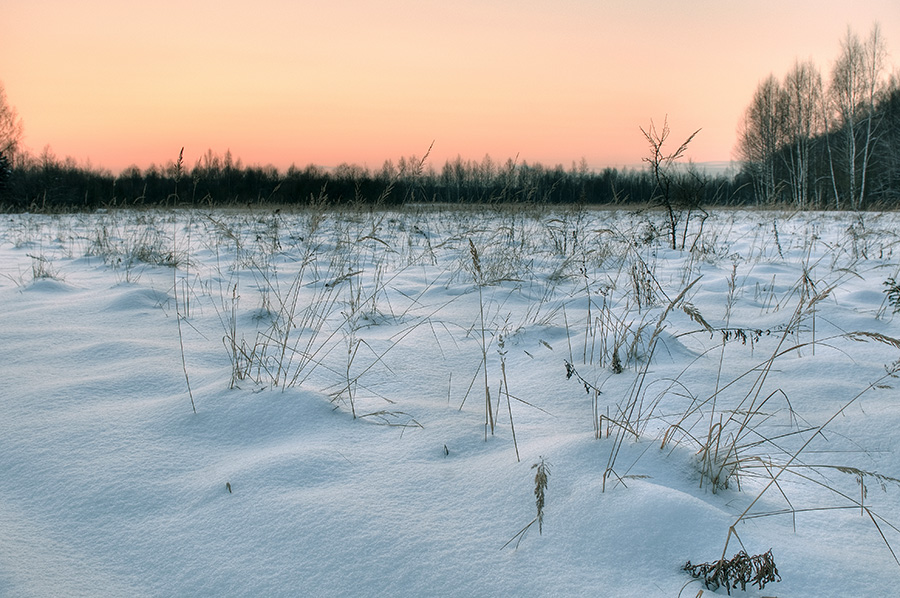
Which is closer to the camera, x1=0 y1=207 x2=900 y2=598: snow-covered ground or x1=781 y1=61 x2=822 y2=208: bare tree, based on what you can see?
x1=0 y1=207 x2=900 y2=598: snow-covered ground

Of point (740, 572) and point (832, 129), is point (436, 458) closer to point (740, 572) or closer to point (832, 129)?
point (740, 572)

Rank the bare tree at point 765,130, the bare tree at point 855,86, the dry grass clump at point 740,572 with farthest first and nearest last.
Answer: the bare tree at point 765,130
the bare tree at point 855,86
the dry grass clump at point 740,572

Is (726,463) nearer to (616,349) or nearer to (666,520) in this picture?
(666,520)

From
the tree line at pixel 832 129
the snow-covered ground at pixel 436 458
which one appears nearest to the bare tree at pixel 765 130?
the tree line at pixel 832 129

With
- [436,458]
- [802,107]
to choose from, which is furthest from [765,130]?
[436,458]

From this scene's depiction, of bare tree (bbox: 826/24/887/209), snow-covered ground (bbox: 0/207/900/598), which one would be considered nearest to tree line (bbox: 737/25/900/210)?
bare tree (bbox: 826/24/887/209)

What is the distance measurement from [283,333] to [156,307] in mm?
1092

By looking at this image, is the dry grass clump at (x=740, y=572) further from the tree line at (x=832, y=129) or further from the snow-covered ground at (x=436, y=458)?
the tree line at (x=832, y=129)

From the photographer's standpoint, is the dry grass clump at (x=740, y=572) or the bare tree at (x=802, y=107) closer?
the dry grass clump at (x=740, y=572)

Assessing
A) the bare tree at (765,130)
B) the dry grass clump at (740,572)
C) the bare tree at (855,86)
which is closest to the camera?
the dry grass clump at (740,572)

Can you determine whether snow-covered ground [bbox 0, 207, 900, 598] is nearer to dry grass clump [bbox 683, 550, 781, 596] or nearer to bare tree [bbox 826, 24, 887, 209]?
dry grass clump [bbox 683, 550, 781, 596]

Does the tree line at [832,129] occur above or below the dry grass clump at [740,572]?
above

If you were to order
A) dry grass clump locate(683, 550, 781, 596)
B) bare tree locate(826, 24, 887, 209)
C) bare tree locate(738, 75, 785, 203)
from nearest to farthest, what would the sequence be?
1. dry grass clump locate(683, 550, 781, 596)
2. bare tree locate(826, 24, 887, 209)
3. bare tree locate(738, 75, 785, 203)

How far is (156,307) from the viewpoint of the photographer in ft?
10.1
